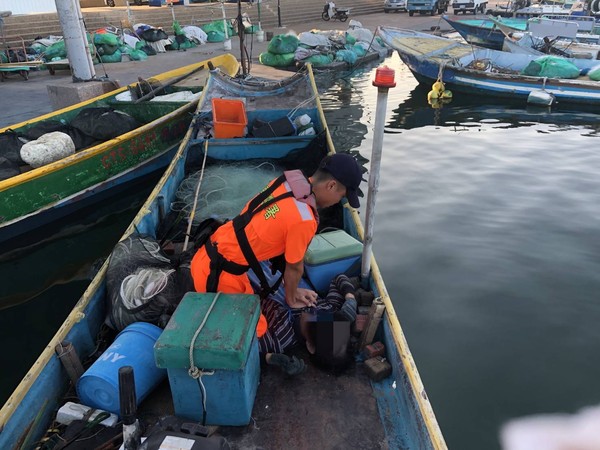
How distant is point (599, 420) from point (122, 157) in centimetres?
865

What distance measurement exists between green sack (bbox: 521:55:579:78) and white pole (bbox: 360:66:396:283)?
659 inches

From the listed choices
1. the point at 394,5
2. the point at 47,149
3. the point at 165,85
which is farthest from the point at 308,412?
the point at 394,5

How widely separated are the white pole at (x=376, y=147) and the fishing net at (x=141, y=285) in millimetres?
1744

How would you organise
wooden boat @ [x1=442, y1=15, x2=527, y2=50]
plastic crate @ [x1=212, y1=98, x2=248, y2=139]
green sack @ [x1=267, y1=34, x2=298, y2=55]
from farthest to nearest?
wooden boat @ [x1=442, y1=15, x2=527, y2=50]
green sack @ [x1=267, y1=34, x2=298, y2=55]
plastic crate @ [x1=212, y1=98, x2=248, y2=139]

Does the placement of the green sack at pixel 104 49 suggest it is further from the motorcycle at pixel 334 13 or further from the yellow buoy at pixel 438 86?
the motorcycle at pixel 334 13

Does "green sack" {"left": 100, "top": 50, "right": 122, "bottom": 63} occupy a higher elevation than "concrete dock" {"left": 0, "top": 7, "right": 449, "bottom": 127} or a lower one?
higher

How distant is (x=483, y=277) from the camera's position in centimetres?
695

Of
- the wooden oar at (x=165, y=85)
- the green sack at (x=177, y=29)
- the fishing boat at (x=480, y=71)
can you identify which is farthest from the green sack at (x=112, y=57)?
the fishing boat at (x=480, y=71)

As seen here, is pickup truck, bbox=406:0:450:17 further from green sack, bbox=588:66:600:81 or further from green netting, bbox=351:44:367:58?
green sack, bbox=588:66:600:81

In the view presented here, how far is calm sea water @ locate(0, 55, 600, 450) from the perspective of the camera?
16.8 feet

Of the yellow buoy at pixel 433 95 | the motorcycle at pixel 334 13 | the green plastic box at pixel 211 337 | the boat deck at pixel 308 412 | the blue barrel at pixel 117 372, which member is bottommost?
the yellow buoy at pixel 433 95

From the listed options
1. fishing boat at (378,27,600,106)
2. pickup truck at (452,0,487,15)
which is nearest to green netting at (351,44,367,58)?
fishing boat at (378,27,600,106)

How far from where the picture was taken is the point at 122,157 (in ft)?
28.6

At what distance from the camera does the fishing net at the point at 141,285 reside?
392cm
